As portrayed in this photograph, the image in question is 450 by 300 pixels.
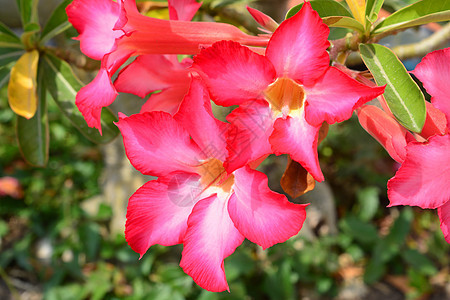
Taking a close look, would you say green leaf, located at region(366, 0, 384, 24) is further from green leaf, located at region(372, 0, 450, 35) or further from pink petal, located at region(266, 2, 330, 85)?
pink petal, located at region(266, 2, 330, 85)

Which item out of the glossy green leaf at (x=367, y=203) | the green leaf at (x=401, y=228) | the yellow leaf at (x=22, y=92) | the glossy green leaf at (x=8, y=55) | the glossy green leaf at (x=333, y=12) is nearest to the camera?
the glossy green leaf at (x=333, y=12)

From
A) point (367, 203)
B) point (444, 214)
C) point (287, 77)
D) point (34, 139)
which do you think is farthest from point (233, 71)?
point (367, 203)

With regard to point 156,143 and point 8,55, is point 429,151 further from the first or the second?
point 8,55

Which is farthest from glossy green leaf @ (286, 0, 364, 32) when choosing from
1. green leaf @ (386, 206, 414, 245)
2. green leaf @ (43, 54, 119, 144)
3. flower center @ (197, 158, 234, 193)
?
green leaf @ (386, 206, 414, 245)

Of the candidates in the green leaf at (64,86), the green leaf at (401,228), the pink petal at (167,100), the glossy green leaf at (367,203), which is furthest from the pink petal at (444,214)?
the glossy green leaf at (367,203)

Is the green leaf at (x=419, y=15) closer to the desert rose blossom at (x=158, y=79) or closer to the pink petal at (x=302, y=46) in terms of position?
the pink petal at (x=302, y=46)
